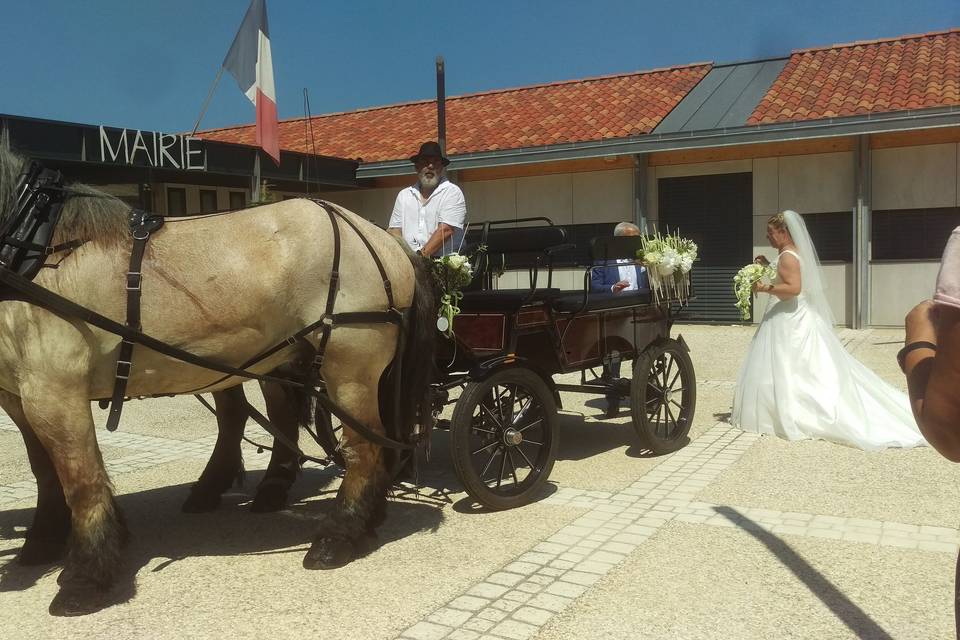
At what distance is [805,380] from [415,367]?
3997mm

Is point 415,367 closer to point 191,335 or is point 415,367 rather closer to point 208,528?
point 191,335

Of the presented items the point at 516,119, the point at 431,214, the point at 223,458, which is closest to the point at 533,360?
the point at 431,214

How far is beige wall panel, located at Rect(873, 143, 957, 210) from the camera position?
13875mm

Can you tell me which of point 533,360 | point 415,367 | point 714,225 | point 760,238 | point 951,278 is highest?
point 714,225

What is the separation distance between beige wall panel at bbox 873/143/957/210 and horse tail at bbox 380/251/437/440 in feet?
40.1

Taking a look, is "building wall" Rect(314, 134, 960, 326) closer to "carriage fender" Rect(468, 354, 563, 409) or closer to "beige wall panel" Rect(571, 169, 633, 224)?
"beige wall panel" Rect(571, 169, 633, 224)

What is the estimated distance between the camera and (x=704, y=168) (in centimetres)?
1587

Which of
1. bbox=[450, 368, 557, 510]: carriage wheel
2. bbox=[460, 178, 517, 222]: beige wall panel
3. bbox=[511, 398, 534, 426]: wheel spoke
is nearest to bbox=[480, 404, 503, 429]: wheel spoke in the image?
bbox=[450, 368, 557, 510]: carriage wheel

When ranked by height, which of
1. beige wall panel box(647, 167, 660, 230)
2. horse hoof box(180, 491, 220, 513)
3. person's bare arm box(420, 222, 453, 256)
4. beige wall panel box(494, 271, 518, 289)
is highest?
beige wall panel box(647, 167, 660, 230)

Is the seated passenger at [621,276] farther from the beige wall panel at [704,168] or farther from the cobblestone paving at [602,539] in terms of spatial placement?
→ the beige wall panel at [704,168]

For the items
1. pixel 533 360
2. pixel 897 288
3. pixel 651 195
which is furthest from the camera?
pixel 651 195

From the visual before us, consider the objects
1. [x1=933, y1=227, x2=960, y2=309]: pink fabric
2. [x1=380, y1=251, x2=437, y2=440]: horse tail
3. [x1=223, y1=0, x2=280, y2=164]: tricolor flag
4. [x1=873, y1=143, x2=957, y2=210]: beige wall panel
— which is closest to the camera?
[x1=933, y1=227, x2=960, y2=309]: pink fabric

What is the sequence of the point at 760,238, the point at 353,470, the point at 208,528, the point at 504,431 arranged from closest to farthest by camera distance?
1. the point at 353,470
2. the point at 208,528
3. the point at 504,431
4. the point at 760,238

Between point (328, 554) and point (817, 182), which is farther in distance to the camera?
point (817, 182)
